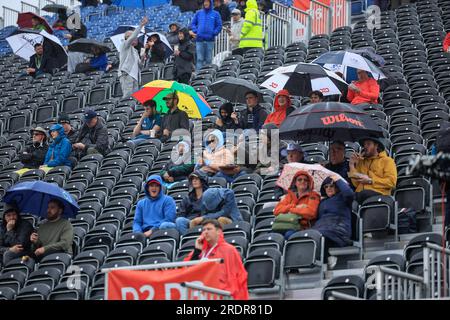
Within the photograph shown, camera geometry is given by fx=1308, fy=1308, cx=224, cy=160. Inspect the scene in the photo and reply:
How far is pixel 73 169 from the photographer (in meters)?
22.0

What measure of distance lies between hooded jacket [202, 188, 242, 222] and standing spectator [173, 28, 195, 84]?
873cm

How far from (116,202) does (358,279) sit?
624cm

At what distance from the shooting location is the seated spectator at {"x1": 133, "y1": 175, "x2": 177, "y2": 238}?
1822 cm

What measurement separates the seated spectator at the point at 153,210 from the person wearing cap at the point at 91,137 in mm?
4243

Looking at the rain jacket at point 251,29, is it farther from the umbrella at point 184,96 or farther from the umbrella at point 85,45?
the umbrella at point 184,96

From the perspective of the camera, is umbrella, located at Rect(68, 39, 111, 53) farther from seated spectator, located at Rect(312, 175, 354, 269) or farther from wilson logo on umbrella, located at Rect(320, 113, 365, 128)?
seated spectator, located at Rect(312, 175, 354, 269)

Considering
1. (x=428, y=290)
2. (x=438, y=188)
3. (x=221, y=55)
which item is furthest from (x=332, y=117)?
(x=221, y=55)

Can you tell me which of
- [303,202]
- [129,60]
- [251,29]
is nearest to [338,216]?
[303,202]

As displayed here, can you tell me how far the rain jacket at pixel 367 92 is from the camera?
2103cm

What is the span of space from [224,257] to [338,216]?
2.74 metres

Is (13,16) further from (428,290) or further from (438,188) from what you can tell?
(428,290)

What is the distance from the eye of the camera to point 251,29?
27.8 m

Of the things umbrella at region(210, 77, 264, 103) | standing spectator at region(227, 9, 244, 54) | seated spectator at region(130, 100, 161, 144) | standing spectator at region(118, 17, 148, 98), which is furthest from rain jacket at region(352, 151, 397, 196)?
standing spectator at region(227, 9, 244, 54)

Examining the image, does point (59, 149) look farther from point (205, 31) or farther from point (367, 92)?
point (205, 31)
